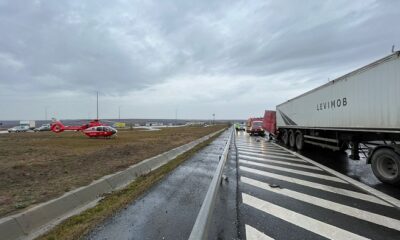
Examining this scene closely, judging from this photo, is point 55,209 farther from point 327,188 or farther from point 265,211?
point 327,188

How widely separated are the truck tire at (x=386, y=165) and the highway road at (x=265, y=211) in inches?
39.1

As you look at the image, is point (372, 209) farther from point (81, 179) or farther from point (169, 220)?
point (81, 179)

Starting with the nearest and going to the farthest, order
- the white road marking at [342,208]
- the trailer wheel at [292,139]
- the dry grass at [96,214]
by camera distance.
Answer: the dry grass at [96,214], the white road marking at [342,208], the trailer wheel at [292,139]

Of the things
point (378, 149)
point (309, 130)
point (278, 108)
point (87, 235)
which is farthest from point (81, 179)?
point (278, 108)

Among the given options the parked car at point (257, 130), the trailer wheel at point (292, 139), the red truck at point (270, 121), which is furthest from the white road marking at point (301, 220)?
the parked car at point (257, 130)

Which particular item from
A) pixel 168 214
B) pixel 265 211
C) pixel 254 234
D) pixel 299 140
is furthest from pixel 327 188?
pixel 299 140

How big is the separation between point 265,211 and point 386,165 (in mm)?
5397

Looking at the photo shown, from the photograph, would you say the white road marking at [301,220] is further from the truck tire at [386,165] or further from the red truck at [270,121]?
the red truck at [270,121]

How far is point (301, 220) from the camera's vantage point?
18.5ft

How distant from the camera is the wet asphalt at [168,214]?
5102 millimetres

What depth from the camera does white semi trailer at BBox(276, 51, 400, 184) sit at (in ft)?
28.5

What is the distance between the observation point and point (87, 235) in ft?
16.6

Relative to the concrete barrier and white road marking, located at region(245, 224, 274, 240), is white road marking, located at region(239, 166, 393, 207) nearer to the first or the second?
white road marking, located at region(245, 224, 274, 240)

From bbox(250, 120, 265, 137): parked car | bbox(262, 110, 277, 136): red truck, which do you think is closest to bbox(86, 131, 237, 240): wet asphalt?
bbox(262, 110, 277, 136): red truck
